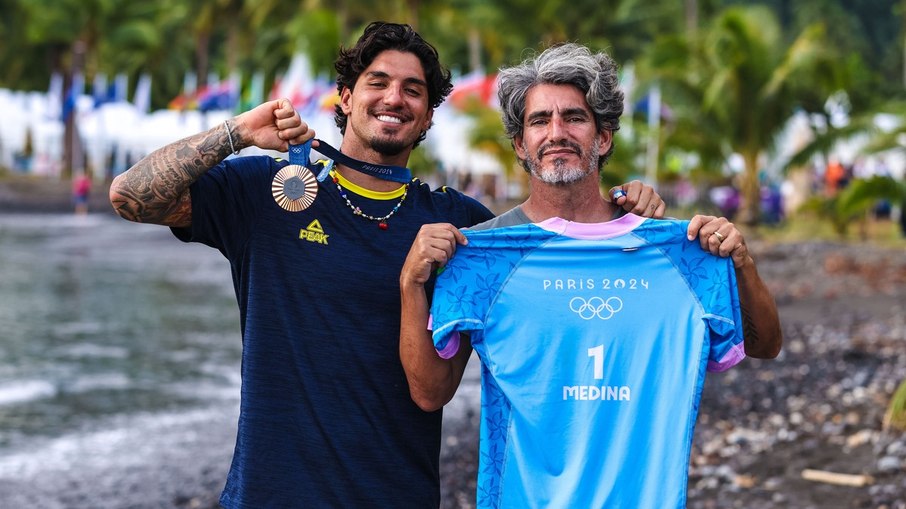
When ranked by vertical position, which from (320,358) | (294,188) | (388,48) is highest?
(388,48)

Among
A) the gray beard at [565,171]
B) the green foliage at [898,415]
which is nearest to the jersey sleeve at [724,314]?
the gray beard at [565,171]

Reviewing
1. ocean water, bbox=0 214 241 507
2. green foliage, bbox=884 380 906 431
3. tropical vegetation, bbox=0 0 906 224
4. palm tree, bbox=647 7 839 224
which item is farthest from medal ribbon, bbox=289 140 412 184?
palm tree, bbox=647 7 839 224

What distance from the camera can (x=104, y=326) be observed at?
1560 cm

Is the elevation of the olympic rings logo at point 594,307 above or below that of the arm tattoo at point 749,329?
above

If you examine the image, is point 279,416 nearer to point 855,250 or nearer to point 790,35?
point 855,250

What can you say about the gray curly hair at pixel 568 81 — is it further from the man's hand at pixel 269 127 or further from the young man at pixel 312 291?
the man's hand at pixel 269 127

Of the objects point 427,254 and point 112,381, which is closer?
point 427,254

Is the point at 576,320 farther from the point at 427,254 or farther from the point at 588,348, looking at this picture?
the point at 427,254

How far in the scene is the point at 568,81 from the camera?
3299mm

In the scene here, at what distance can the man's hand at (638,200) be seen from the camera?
3.38m

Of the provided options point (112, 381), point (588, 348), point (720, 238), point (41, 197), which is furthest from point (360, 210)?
point (41, 197)

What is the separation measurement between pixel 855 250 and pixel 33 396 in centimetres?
1520

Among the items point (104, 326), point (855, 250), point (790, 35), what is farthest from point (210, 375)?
point (790, 35)

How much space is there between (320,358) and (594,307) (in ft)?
2.89
